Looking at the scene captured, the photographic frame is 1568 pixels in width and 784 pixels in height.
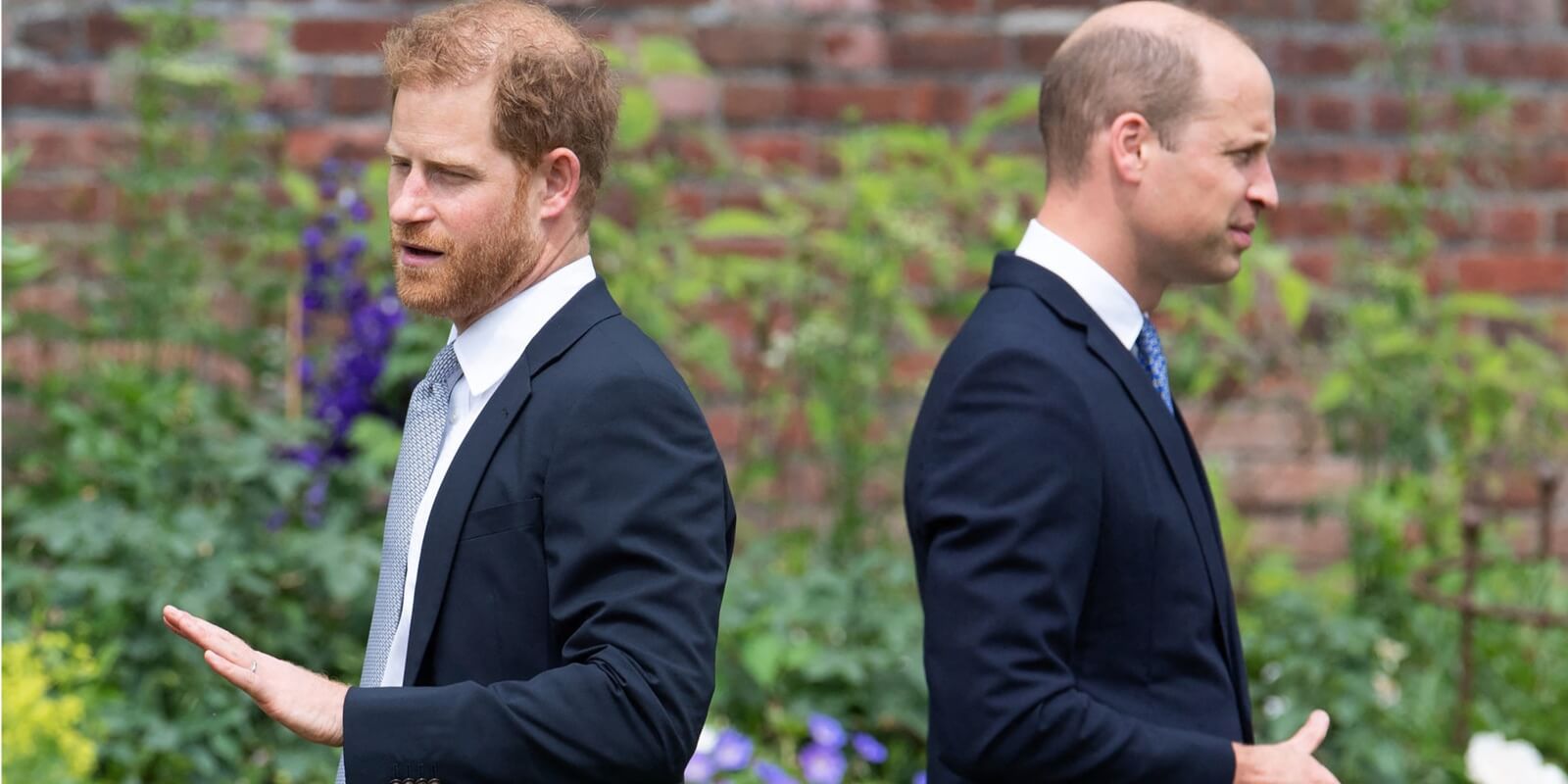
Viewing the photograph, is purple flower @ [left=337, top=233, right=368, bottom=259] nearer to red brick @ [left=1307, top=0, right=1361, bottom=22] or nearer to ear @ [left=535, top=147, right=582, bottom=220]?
ear @ [left=535, top=147, right=582, bottom=220]

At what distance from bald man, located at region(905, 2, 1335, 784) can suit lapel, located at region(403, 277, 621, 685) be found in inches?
21.9

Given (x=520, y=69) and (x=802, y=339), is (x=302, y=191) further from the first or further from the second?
(x=520, y=69)

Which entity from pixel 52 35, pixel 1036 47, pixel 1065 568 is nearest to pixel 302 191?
pixel 52 35

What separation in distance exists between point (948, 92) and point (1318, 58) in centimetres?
96

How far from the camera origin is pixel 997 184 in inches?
165

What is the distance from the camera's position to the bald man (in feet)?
7.00

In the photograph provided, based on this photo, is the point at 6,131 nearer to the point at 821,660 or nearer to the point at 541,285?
the point at 821,660

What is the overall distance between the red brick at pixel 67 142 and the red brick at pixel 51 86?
0.16ft

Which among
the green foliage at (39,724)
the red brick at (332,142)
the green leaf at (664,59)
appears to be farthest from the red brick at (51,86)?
the green foliage at (39,724)

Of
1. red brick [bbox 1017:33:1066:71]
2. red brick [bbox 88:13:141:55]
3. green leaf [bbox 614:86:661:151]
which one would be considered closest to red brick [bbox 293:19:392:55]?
red brick [bbox 88:13:141:55]

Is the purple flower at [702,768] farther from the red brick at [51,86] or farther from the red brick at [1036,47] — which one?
the red brick at [51,86]

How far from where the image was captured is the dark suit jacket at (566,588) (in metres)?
1.73

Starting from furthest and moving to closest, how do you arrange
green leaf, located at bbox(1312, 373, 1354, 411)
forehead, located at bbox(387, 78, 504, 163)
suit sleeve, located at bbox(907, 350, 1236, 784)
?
green leaf, located at bbox(1312, 373, 1354, 411)
suit sleeve, located at bbox(907, 350, 1236, 784)
forehead, located at bbox(387, 78, 504, 163)

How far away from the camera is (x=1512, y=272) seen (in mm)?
4762
